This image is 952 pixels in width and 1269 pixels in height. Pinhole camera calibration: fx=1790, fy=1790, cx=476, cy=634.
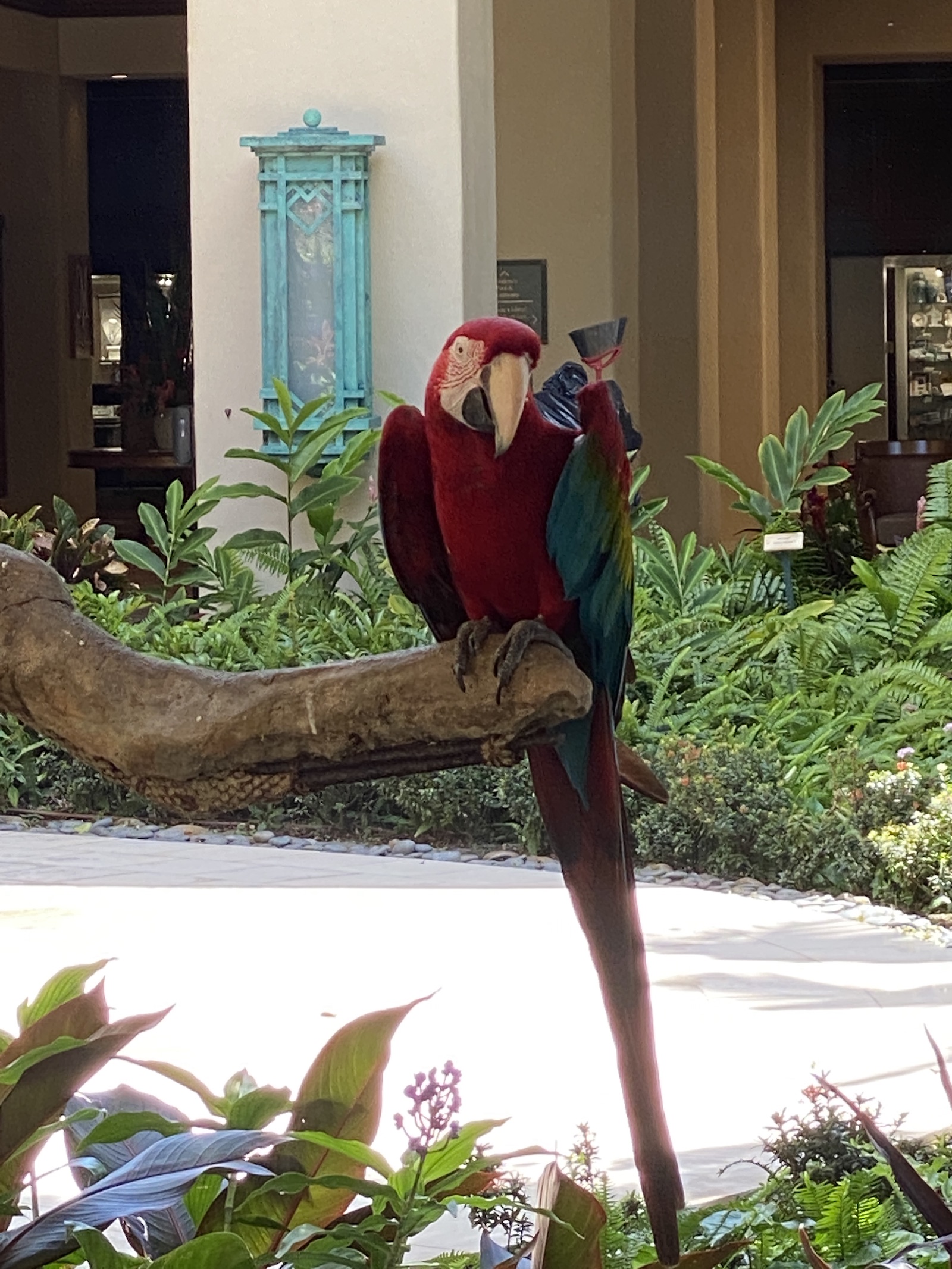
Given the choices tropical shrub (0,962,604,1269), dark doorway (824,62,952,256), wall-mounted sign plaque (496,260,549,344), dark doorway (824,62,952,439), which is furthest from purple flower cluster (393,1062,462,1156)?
dark doorway (824,62,952,256)

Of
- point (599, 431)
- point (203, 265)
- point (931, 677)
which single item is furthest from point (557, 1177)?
point (203, 265)

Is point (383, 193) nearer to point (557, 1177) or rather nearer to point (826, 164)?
point (557, 1177)

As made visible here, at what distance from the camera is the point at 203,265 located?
7266 mm

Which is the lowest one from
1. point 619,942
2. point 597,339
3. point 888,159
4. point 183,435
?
point 619,942

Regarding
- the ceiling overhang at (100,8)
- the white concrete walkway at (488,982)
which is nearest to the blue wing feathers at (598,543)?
the white concrete walkway at (488,982)

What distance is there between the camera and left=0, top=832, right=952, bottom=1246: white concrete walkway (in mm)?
3361

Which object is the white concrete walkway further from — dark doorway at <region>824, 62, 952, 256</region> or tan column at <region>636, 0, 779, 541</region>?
dark doorway at <region>824, 62, 952, 256</region>

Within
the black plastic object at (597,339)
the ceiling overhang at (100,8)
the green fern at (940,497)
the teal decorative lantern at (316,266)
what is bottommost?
the green fern at (940,497)

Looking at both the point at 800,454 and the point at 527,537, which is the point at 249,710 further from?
the point at 800,454

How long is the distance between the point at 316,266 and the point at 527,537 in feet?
17.9

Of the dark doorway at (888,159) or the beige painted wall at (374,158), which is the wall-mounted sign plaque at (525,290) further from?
the dark doorway at (888,159)

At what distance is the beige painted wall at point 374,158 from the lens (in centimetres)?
705

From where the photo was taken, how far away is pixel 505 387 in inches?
65.4

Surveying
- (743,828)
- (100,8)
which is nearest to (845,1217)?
(743,828)
